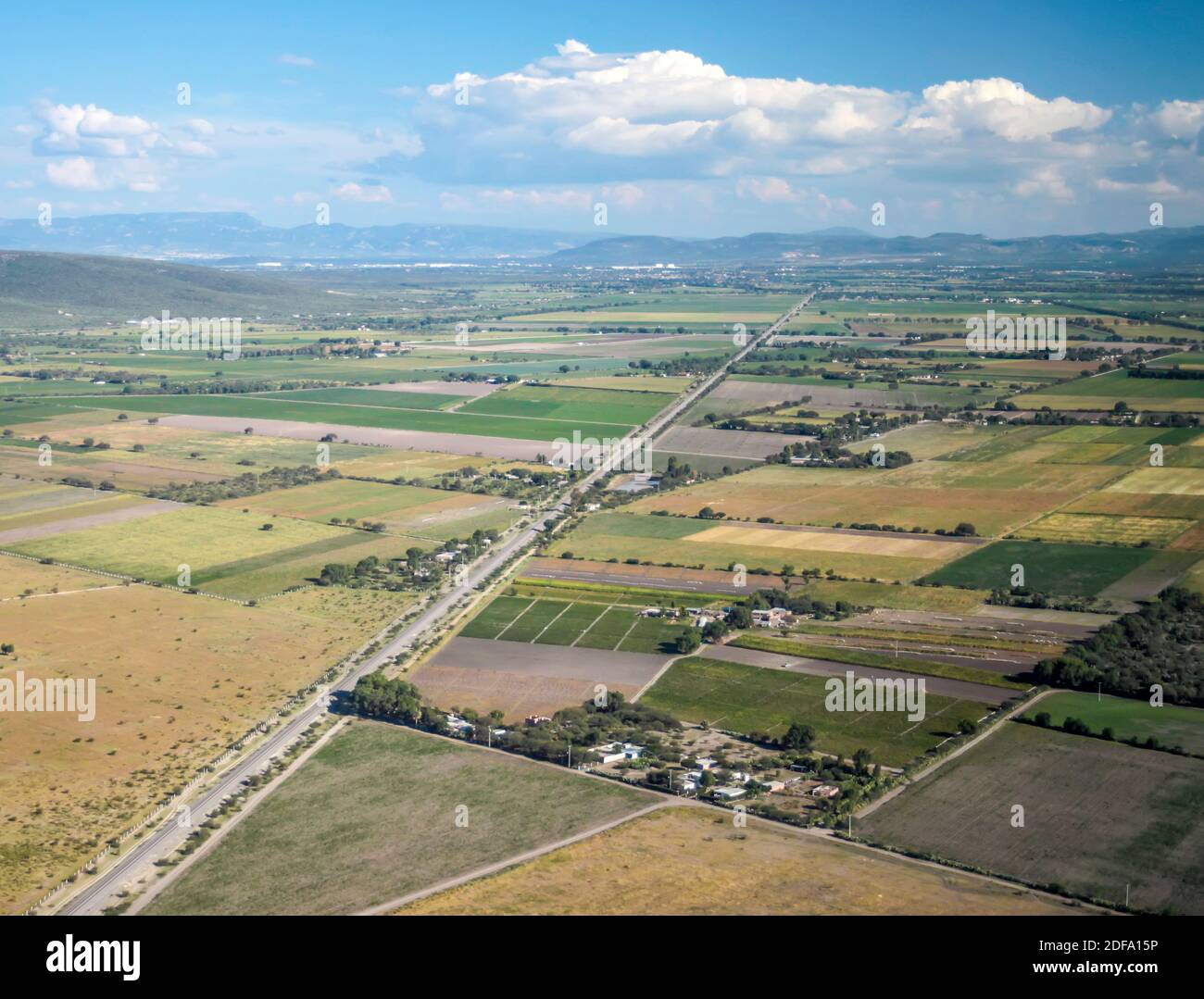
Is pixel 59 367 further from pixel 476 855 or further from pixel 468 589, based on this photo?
pixel 476 855

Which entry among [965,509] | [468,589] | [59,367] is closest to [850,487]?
[965,509]

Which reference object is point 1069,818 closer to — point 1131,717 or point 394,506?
point 1131,717

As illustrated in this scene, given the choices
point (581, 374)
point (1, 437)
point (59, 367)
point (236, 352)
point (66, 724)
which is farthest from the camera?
point (236, 352)

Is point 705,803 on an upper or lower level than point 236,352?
lower

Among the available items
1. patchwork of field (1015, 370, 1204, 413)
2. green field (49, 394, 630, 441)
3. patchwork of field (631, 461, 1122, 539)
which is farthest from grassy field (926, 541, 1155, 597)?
patchwork of field (1015, 370, 1204, 413)

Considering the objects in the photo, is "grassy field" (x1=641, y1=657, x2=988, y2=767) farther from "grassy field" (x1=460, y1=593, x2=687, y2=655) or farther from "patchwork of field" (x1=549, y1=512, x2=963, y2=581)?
"patchwork of field" (x1=549, y1=512, x2=963, y2=581)

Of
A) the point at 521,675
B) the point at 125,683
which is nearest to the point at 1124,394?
the point at 521,675
